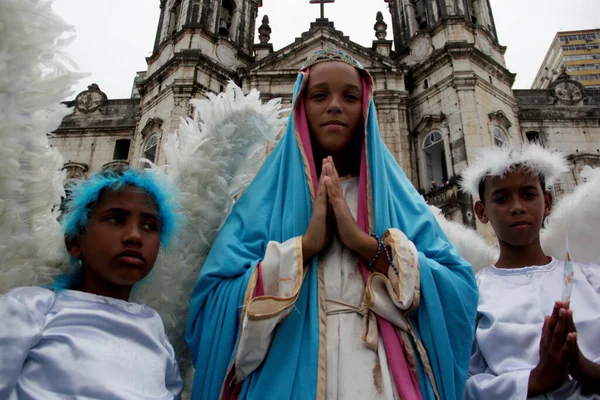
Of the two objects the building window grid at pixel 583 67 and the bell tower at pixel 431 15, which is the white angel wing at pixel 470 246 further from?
the building window grid at pixel 583 67

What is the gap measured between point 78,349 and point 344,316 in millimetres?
976

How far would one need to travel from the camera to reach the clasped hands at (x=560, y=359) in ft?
5.91

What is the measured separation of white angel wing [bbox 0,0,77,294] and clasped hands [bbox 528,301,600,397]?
206 cm

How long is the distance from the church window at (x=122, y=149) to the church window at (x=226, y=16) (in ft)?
19.5

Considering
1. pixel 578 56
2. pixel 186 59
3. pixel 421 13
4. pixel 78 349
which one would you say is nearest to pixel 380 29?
pixel 421 13

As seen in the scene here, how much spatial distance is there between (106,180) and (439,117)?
44.7 feet

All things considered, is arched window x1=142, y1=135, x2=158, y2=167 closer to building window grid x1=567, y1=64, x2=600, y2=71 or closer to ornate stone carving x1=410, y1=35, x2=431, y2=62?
ornate stone carving x1=410, y1=35, x2=431, y2=62

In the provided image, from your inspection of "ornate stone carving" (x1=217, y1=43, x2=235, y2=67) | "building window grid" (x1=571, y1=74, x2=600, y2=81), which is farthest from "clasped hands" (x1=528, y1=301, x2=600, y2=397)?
"building window grid" (x1=571, y1=74, x2=600, y2=81)

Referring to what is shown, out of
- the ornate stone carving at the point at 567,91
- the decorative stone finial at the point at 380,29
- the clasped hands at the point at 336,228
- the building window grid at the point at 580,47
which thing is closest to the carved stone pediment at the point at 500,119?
the ornate stone carving at the point at 567,91

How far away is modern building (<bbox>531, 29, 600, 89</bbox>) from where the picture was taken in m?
55.5

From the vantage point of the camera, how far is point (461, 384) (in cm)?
174

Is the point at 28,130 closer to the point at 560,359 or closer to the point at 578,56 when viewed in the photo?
the point at 560,359

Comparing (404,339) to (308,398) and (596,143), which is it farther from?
(596,143)

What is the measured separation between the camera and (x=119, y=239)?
5.74 ft
